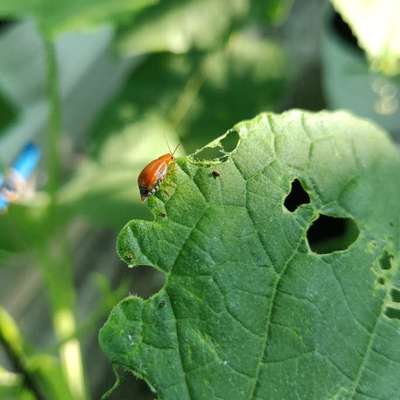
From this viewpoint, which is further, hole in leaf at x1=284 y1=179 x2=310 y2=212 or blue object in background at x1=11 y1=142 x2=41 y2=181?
blue object in background at x1=11 y1=142 x2=41 y2=181

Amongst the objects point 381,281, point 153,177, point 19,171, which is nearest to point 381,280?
point 381,281

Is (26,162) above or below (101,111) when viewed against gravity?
below

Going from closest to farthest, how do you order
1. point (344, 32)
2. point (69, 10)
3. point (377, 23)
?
point (377, 23) < point (69, 10) < point (344, 32)

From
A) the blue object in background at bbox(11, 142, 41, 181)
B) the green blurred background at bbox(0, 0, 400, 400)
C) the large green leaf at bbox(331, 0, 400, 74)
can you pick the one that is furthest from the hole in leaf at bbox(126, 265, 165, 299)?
the large green leaf at bbox(331, 0, 400, 74)

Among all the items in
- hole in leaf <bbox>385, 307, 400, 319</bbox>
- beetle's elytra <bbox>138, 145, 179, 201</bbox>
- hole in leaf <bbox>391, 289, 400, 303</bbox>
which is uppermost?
beetle's elytra <bbox>138, 145, 179, 201</bbox>

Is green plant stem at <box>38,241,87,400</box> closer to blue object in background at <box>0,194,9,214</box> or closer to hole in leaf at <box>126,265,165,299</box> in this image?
blue object in background at <box>0,194,9,214</box>

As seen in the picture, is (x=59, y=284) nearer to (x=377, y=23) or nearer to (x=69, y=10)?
(x=69, y=10)

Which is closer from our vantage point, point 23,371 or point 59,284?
point 23,371
